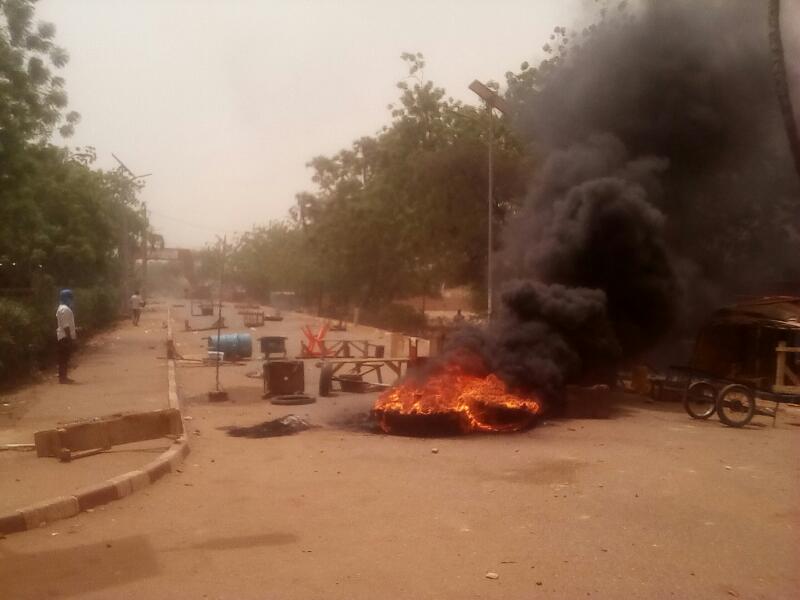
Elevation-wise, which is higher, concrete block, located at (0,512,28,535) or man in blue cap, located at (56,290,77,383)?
man in blue cap, located at (56,290,77,383)

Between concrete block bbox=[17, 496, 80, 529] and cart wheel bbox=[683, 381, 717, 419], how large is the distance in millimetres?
9814

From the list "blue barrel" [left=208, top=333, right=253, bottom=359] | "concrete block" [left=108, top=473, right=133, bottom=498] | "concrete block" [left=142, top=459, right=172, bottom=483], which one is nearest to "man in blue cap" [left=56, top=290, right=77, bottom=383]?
"blue barrel" [left=208, top=333, right=253, bottom=359]

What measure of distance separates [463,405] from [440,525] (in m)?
5.04

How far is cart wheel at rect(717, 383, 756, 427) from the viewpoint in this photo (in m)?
11.5

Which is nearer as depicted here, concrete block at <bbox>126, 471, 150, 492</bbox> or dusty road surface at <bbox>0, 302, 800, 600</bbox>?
dusty road surface at <bbox>0, 302, 800, 600</bbox>

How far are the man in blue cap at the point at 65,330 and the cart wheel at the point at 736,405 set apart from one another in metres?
12.3

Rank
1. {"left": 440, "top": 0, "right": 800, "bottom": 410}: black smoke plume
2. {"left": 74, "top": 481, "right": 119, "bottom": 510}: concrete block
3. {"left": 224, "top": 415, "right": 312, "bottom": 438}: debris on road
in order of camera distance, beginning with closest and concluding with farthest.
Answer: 1. {"left": 74, "top": 481, "right": 119, "bottom": 510}: concrete block
2. {"left": 224, "top": 415, "right": 312, "bottom": 438}: debris on road
3. {"left": 440, "top": 0, "right": 800, "bottom": 410}: black smoke plume

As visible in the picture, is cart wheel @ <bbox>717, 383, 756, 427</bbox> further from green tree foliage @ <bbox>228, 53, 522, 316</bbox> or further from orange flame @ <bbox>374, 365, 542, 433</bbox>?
green tree foliage @ <bbox>228, 53, 522, 316</bbox>

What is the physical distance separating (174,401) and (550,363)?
6.74m

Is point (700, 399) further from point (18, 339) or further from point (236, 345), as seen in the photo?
point (236, 345)

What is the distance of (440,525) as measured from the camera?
6.27 m

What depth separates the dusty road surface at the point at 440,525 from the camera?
195 inches

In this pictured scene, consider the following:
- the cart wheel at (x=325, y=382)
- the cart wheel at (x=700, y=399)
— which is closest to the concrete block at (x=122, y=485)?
the cart wheel at (x=325, y=382)

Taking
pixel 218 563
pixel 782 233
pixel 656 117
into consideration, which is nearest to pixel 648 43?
pixel 656 117
